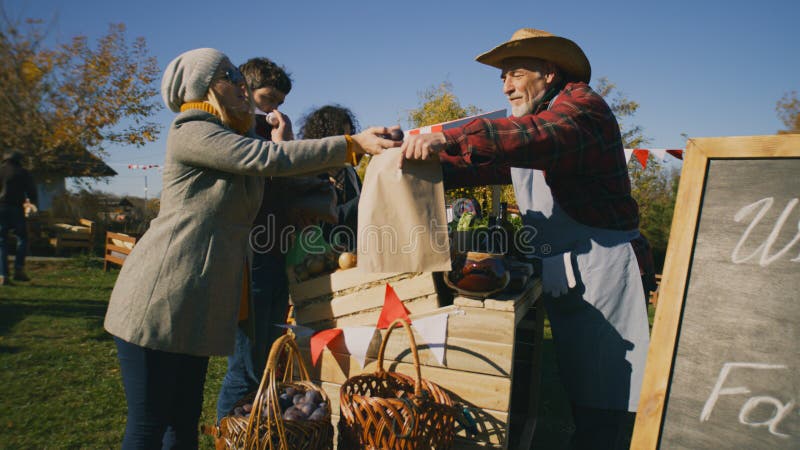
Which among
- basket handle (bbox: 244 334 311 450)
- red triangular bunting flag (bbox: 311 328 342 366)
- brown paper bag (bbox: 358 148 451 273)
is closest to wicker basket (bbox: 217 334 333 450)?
basket handle (bbox: 244 334 311 450)

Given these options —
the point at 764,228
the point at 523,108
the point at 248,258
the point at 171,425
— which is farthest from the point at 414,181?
the point at 171,425

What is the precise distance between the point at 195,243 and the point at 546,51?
1398 mm

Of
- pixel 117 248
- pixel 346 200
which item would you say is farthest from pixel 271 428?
pixel 117 248

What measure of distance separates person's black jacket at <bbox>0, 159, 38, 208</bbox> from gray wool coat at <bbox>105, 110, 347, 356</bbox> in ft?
22.9

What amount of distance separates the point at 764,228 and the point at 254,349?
2016 millimetres

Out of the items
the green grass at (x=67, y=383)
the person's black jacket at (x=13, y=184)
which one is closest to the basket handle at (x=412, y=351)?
the green grass at (x=67, y=383)

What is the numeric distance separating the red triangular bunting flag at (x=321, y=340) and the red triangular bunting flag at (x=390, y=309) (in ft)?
0.72

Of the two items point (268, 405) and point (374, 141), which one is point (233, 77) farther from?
point (268, 405)

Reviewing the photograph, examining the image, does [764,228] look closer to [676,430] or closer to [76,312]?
[676,430]

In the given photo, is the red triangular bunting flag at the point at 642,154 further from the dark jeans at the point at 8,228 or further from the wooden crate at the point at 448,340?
the dark jeans at the point at 8,228

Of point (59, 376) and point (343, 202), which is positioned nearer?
point (343, 202)

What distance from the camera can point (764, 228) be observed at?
1.36 metres

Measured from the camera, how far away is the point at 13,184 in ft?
22.7

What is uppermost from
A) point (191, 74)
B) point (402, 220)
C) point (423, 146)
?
point (191, 74)
